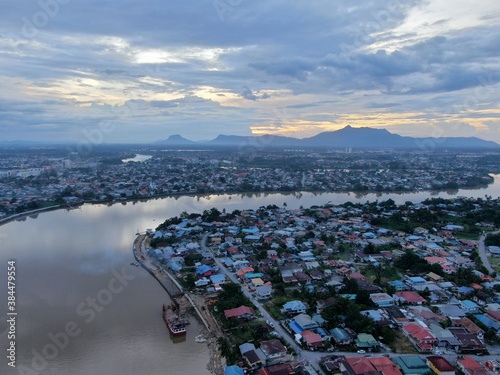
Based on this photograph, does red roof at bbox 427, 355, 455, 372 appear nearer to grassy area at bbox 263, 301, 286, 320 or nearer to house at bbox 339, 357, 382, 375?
house at bbox 339, 357, 382, 375

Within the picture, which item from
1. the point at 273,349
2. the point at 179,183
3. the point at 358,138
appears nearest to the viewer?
the point at 273,349

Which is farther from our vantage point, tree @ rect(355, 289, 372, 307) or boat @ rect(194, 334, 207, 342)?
tree @ rect(355, 289, 372, 307)

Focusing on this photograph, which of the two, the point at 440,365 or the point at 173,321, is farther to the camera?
the point at 173,321

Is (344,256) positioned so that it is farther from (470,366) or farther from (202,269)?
(470,366)

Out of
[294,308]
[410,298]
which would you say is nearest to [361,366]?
[294,308]

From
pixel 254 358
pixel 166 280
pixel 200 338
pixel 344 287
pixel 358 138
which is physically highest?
pixel 358 138

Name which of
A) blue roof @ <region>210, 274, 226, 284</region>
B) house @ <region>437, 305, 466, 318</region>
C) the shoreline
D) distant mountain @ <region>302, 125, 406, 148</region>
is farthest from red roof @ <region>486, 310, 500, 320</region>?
distant mountain @ <region>302, 125, 406, 148</region>

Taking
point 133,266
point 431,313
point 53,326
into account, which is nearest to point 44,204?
point 133,266
